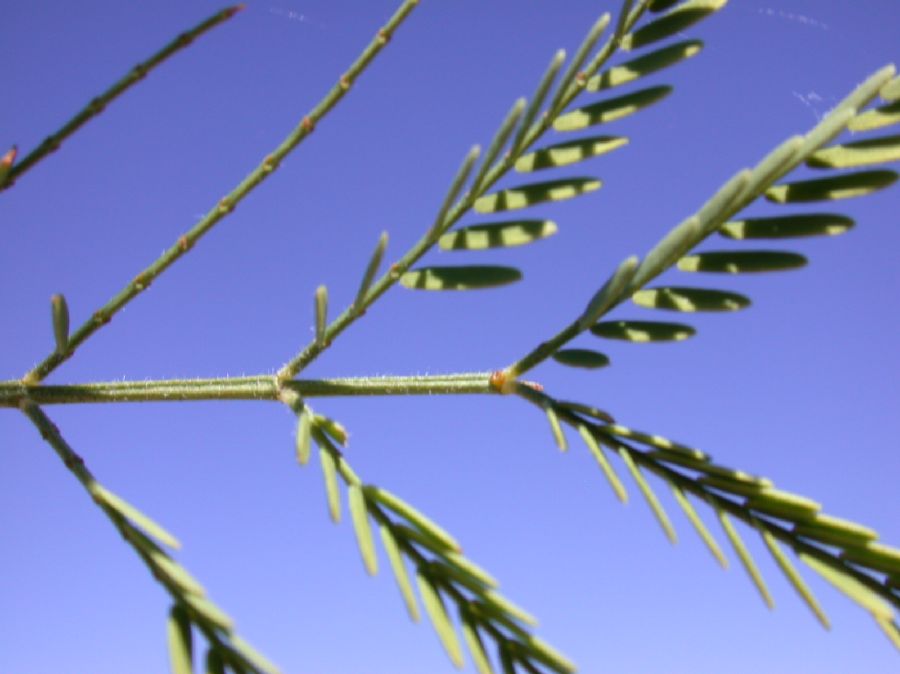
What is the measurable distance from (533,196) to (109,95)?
0.29m

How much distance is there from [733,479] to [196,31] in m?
0.45

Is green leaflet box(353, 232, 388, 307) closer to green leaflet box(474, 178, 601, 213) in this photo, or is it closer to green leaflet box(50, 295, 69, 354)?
green leaflet box(474, 178, 601, 213)

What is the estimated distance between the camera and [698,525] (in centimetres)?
55

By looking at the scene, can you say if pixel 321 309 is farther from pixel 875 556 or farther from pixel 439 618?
pixel 875 556

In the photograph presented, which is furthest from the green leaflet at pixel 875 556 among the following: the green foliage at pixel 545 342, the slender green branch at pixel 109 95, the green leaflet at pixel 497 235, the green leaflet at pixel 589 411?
the slender green branch at pixel 109 95

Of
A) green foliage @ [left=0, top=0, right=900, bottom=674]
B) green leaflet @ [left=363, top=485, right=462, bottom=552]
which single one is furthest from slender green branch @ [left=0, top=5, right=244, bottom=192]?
green leaflet @ [left=363, top=485, right=462, bottom=552]

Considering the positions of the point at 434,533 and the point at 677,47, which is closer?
the point at 434,533

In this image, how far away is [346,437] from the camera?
573 mm

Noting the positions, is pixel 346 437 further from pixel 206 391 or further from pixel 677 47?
pixel 677 47

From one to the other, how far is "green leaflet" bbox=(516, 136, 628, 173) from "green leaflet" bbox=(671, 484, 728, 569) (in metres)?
0.22

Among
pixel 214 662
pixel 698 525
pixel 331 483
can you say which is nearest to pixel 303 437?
A: pixel 331 483

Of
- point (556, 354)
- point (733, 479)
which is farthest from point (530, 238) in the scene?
point (733, 479)

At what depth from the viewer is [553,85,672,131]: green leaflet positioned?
2.02ft

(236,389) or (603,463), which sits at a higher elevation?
(236,389)
